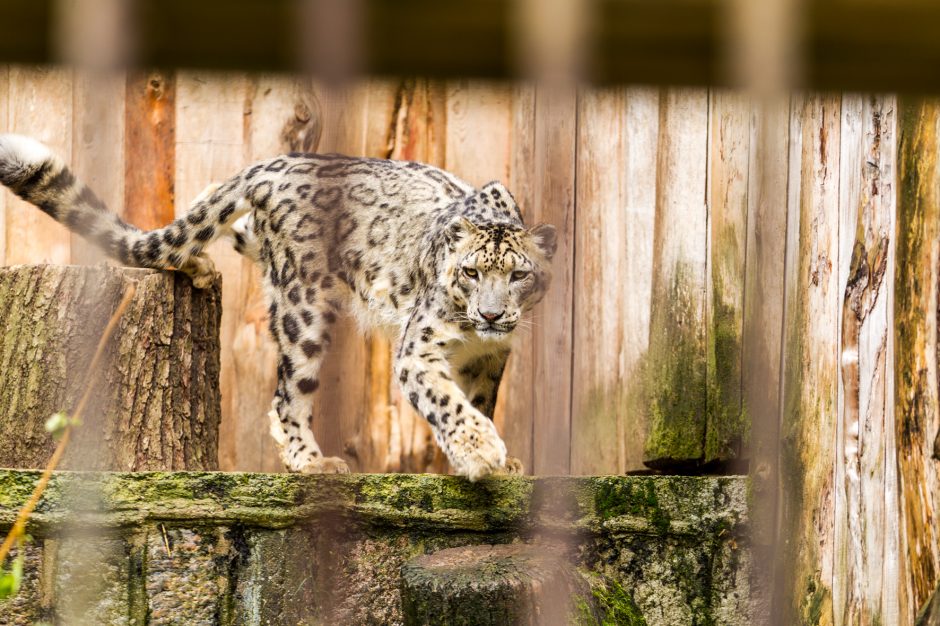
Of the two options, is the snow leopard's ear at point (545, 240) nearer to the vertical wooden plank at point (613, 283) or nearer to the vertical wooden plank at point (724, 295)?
the vertical wooden plank at point (613, 283)

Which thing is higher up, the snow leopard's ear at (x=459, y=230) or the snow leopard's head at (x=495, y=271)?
the snow leopard's ear at (x=459, y=230)

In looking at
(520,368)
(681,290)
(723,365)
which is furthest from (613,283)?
(520,368)

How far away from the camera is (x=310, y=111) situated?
18.3 feet

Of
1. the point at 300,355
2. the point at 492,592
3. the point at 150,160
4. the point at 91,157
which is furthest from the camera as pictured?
the point at 150,160

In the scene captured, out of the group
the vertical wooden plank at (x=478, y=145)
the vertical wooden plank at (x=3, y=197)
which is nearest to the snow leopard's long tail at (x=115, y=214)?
the vertical wooden plank at (x=3, y=197)

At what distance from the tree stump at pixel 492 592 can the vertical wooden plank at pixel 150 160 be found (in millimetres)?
2738

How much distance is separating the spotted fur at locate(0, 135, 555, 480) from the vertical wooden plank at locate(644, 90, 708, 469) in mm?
520

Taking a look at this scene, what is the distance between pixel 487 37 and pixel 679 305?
4.02 m

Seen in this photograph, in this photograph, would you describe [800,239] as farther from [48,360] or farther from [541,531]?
[48,360]

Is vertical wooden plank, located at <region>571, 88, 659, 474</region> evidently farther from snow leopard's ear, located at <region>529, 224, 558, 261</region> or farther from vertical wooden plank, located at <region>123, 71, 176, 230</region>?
vertical wooden plank, located at <region>123, 71, 176, 230</region>

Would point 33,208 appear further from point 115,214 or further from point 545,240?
point 545,240

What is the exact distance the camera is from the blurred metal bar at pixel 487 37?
0.93 metres

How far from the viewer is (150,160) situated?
5.46 m

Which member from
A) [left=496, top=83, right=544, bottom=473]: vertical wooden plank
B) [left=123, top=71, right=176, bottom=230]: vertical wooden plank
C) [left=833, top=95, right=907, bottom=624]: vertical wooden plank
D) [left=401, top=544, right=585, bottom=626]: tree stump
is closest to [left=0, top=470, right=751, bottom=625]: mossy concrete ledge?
[left=401, top=544, right=585, bottom=626]: tree stump
